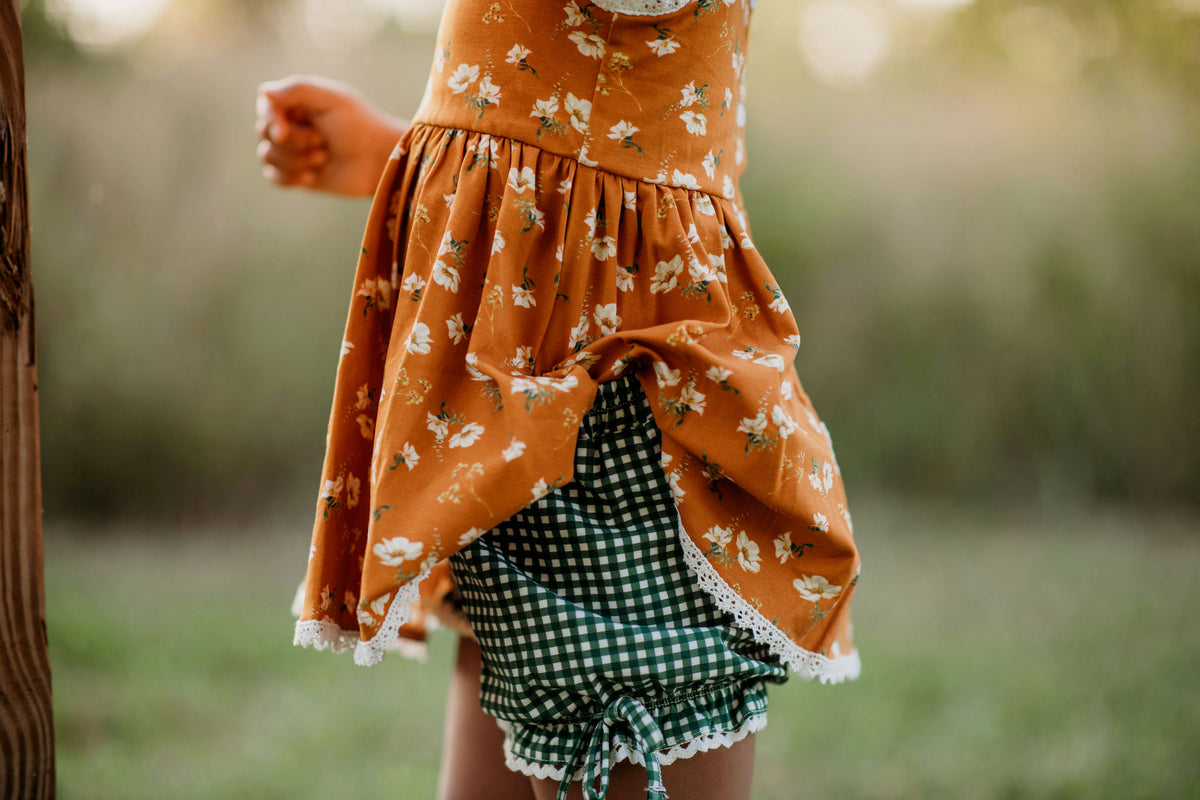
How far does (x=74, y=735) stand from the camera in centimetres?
179

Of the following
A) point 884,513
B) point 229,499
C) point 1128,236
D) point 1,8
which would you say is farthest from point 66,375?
point 1128,236

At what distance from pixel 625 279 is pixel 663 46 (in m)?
0.18

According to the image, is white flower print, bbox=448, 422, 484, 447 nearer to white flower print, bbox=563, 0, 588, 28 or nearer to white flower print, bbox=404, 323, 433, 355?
white flower print, bbox=404, 323, 433, 355

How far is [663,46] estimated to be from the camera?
66 cm

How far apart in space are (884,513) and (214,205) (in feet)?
7.37

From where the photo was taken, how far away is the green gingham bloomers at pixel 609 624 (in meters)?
0.64

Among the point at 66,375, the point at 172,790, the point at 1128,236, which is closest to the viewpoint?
the point at 172,790

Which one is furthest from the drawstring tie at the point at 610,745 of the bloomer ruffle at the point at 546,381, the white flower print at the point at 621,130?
the white flower print at the point at 621,130

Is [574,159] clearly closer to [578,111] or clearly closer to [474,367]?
[578,111]

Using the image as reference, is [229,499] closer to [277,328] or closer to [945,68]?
[277,328]

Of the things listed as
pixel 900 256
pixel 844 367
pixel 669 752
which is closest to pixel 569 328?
pixel 669 752

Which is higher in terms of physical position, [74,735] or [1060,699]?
[1060,699]

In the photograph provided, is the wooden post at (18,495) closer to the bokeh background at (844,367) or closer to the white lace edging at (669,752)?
the white lace edging at (669,752)

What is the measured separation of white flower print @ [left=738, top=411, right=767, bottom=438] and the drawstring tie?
0.21 meters
